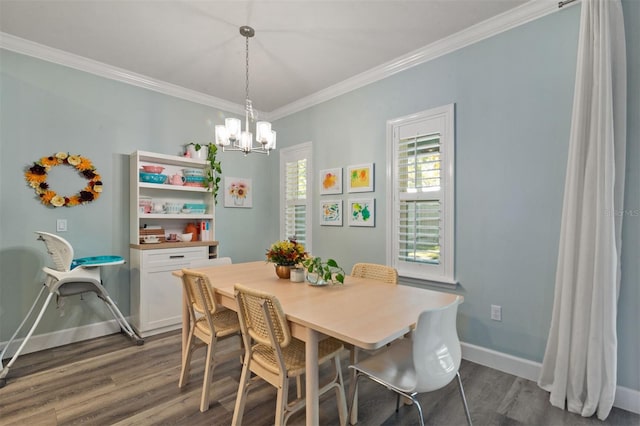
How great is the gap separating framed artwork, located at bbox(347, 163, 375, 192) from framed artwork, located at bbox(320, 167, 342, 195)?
0.14 m

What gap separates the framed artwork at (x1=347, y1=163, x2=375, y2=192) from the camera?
332 centimetres

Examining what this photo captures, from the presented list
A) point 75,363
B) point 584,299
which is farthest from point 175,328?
point 584,299

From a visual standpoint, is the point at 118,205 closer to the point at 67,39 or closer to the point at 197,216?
the point at 197,216

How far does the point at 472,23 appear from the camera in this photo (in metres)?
2.50

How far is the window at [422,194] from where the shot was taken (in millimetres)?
2723

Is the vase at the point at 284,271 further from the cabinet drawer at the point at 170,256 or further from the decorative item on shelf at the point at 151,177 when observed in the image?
the decorative item on shelf at the point at 151,177

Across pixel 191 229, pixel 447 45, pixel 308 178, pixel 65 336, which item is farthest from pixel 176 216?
pixel 447 45

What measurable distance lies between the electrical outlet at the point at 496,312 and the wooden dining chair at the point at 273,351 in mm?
1453

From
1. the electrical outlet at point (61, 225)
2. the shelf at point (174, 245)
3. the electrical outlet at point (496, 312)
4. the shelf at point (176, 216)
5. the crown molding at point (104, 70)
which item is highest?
the crown molding at point (104, 70)

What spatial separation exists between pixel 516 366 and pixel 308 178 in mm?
2895

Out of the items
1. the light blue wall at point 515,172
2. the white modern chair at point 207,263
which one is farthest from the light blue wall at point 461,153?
the white modern chair at point 207,263

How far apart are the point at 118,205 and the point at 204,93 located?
1695mm

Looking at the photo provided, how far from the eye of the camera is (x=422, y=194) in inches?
114

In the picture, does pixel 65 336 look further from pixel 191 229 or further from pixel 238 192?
pixel 238 192
